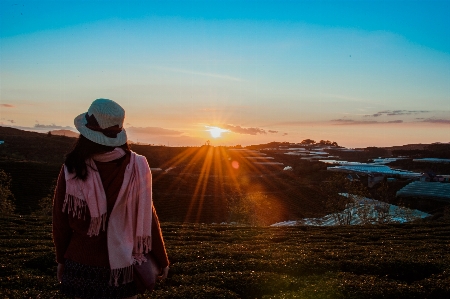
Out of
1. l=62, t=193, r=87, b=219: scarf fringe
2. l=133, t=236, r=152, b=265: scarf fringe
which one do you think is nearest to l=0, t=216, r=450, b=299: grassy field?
l=133, t=236, r=152, b=265: scarf fringe

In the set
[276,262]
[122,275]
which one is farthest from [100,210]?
[276,262]

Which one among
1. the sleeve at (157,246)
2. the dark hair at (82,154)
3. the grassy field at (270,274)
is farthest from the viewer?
the grassy field at (270,274)

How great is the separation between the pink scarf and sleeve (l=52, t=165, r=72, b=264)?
9 cm

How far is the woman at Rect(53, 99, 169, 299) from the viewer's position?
3873 mm

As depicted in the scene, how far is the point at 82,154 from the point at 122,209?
2.25ft

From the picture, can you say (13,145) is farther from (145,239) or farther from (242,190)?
(145,239)

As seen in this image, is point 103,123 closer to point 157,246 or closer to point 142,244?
point 142,244

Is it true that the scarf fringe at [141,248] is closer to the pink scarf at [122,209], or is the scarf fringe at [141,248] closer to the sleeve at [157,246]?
the pink scarf at [122,209]

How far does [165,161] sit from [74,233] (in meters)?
96.6

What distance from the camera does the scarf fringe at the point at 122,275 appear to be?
3896mm

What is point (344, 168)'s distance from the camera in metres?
81.1

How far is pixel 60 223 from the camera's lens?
3967 millimetres

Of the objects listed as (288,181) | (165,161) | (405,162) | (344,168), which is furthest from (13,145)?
(405,162)

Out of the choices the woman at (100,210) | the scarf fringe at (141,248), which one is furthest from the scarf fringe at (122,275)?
the scarf fringe at (141,248)
